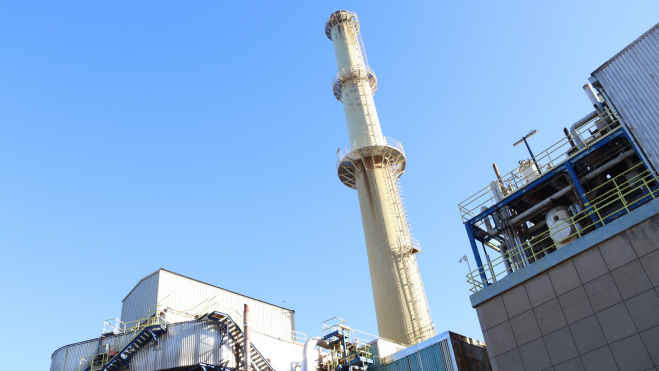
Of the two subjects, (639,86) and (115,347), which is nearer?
(639,86)

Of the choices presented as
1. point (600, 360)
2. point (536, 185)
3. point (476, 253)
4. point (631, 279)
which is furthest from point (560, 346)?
point (536, 185)

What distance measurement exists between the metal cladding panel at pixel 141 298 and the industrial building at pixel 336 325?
0.08 meters

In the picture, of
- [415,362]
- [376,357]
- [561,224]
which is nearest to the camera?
[561,224]

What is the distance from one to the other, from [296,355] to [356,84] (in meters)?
23.5

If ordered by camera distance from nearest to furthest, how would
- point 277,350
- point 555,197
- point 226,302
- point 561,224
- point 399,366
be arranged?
point 561,224
point 555,197
point 399,366
point 277,350
point 226,302

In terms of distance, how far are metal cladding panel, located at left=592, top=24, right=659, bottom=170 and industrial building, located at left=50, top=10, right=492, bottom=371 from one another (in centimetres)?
1259

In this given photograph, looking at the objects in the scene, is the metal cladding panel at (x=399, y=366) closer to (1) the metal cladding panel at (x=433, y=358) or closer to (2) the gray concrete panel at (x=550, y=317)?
(1) the metal cladding panel at (x=433, y=358)

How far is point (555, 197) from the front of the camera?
23125mm

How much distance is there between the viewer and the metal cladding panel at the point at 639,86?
20.4 m

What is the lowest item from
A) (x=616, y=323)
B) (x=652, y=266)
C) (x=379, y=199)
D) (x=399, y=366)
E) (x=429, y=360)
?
(x=616, y=323)

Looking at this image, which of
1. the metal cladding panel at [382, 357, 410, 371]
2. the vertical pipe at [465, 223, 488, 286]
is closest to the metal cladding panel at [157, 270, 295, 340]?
the metal cladding panel at [382, 357, 410, 371]

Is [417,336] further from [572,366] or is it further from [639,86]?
[639,86]

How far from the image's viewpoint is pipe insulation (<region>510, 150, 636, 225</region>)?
855 inches

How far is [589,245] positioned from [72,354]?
1202 inches
